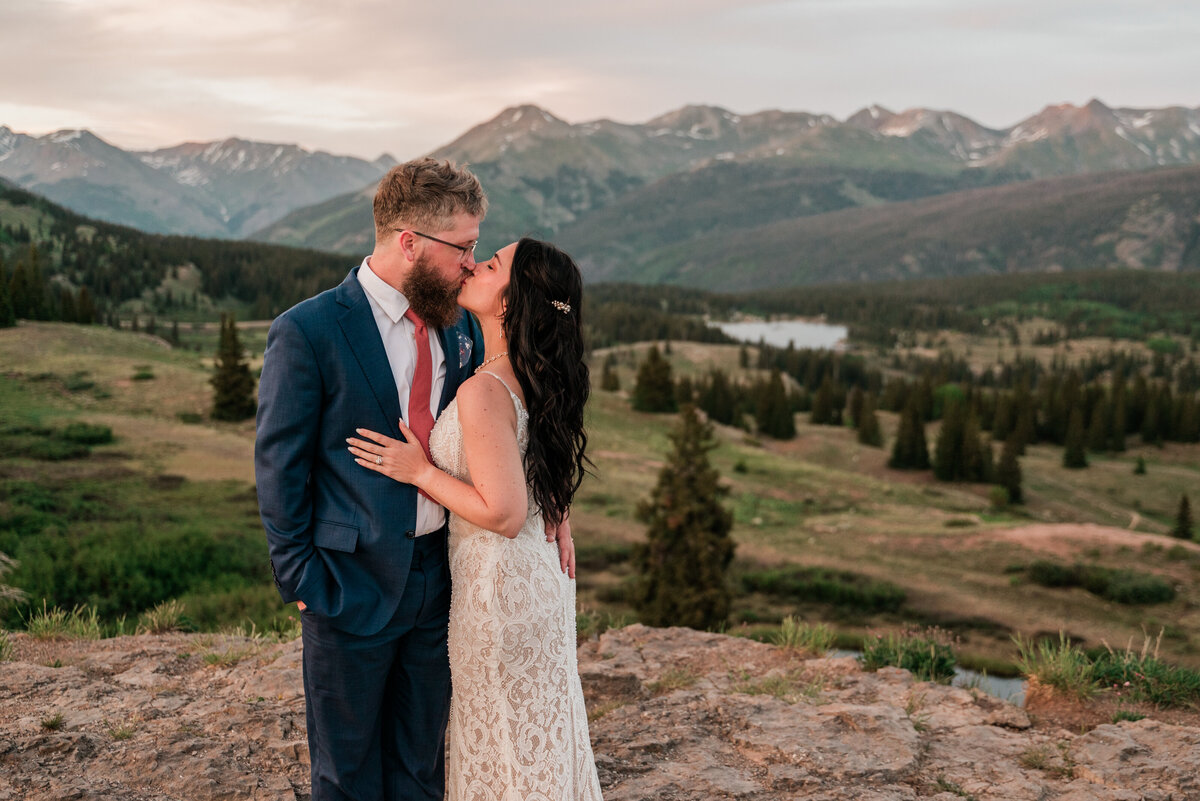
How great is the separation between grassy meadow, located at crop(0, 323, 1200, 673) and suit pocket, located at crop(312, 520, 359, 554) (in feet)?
18.5

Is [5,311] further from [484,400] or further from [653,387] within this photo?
[484,400]

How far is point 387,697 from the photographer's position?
404cm

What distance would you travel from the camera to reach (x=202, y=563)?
19.4 metres

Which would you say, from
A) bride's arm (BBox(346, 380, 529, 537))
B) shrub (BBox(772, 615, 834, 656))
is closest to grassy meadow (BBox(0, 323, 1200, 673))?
shrub (BBox(772, 615, 834, 656))

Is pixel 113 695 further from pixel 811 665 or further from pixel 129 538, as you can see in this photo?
pixel 129 538

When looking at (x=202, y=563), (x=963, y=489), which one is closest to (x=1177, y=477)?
(x=963, y=489)

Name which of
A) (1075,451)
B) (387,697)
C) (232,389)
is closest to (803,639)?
(387,697)

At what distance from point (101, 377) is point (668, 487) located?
3292 centimetres

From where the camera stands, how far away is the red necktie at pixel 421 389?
384 centimetres

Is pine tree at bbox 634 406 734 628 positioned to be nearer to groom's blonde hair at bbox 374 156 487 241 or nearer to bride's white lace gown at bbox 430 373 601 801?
bride's white lace gown at bbox 430 373 601 801

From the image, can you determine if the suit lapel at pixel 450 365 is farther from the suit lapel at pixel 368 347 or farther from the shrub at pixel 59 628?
the shrub at pixel 59 628

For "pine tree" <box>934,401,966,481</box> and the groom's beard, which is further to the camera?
"pine tree" <box>934,401,966,481</box>

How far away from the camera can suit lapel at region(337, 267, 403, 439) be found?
3.68m

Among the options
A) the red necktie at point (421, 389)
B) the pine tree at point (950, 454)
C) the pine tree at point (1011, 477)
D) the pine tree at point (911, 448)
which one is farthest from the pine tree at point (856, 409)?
the red necktie at point (421, 389)
